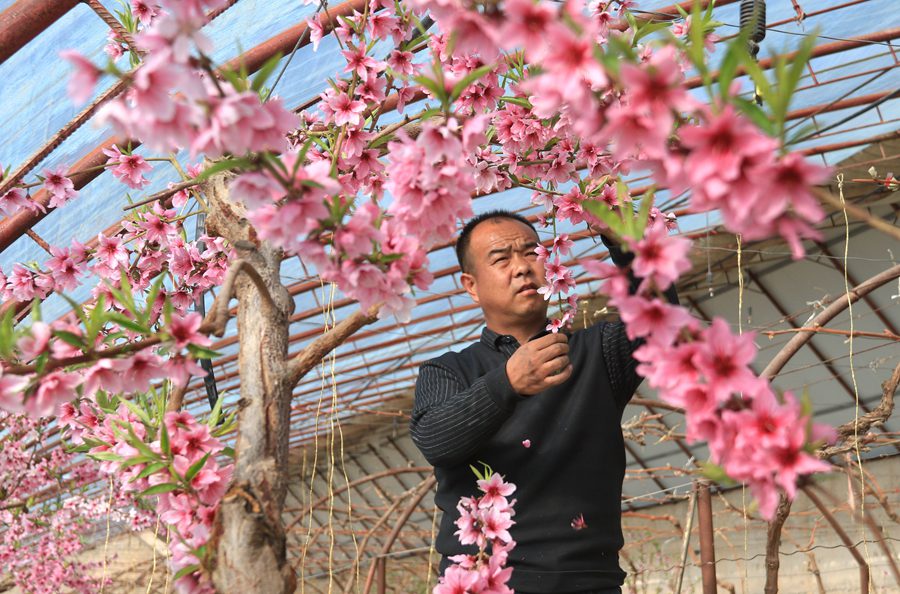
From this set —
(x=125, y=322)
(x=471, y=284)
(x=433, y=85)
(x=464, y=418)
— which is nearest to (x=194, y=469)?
(x=125, y=322)

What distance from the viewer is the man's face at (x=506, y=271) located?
2.11 meters

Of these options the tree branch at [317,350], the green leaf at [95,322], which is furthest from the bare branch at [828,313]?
the green leaf at [95,322]

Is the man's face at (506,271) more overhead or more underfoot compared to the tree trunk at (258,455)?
more overhead

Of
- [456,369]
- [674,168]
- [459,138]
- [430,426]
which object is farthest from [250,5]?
[674,168]

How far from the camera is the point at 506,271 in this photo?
7.00ft

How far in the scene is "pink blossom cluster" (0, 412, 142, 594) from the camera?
17.9 ft

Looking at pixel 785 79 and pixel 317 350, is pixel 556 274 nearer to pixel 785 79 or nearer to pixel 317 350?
pixel 317 350

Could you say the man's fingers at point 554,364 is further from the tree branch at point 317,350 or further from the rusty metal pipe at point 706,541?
the rusty metal pipe at point 706,541

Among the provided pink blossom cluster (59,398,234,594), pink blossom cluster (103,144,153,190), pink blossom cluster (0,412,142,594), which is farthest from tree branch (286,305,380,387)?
pink blossom cluster (0,412,142,594)

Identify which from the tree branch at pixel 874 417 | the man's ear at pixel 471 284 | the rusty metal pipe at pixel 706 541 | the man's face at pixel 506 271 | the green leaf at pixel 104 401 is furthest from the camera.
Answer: the rusty metal pipe at pixel 706 541

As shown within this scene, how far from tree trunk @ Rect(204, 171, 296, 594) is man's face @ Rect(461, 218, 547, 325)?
675mm

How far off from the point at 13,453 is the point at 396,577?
21.5 feet

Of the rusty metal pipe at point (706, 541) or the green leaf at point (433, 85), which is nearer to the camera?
the green leaf at point (433, 85)

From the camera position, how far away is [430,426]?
68.5 inches
